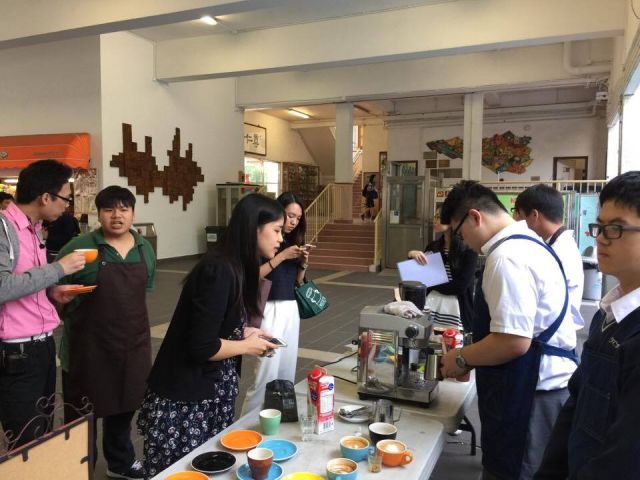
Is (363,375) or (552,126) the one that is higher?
(552,126)

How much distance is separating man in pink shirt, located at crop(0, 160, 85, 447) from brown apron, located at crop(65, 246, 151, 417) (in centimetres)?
20

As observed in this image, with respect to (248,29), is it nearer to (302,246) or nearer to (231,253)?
(302,246)

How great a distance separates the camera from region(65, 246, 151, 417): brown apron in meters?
2.38

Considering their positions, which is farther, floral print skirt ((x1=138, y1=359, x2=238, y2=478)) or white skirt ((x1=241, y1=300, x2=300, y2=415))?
white skirt ((x1=241, y1=300, x2=300, y2=415))

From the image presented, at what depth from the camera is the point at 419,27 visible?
8188mm

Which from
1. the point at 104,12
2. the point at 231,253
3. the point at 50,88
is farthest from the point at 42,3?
the point at 231,253

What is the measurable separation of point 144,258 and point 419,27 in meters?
7.25

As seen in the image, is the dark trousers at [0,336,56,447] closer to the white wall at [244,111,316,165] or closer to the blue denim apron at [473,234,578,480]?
the blue denim apron at [473,234,578,480]

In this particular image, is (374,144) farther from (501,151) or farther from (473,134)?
(473,134)

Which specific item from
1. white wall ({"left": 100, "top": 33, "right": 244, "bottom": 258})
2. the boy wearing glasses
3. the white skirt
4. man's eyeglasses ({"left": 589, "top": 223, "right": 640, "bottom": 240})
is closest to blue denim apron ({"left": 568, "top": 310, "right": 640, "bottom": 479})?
the boy wearing glasses

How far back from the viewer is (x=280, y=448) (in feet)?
4.96

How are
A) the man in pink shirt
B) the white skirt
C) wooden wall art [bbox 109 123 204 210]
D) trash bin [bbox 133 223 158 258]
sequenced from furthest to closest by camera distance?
1. trash bin [bbox 133 223 158 258]
2. wooden wall art [bbox 109 123 204 210]
3. the white skirt
4. the man in pink shirt

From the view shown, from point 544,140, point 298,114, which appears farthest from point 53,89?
point 544,140

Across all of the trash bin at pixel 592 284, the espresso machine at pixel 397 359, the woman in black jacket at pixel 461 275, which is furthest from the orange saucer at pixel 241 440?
the trash bin at pixel 592 284
